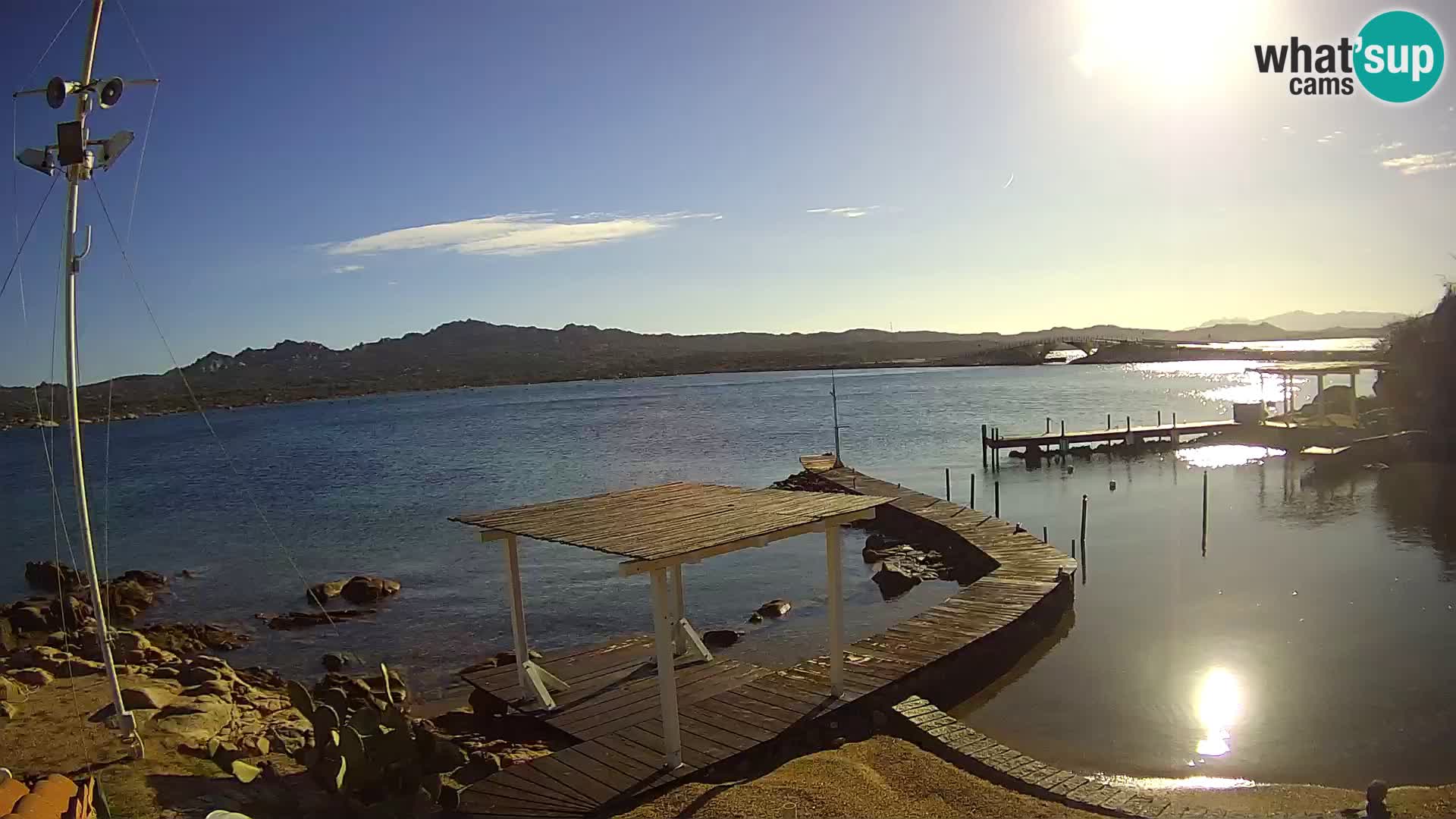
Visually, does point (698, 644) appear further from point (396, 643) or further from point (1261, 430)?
point (1261, 430)

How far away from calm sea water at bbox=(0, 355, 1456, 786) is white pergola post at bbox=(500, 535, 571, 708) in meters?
5.31

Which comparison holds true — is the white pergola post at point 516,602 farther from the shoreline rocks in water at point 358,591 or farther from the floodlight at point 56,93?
the shoreline rocks in water at point 358,591

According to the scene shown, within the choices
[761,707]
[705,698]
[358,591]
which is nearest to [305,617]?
[358,591]

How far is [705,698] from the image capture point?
11266 millimetres

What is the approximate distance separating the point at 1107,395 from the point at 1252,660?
9818 cm

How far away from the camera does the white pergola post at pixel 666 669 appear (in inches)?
343

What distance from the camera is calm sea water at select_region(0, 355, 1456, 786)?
41.2 feet

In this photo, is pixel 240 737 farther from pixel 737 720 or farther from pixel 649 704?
pixel 737 720

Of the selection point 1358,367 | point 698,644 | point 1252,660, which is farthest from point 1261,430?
point 698,644

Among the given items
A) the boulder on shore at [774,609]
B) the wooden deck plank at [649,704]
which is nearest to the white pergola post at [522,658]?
the wooden deck plank at [649,704]

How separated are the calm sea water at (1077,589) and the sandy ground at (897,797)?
1.31m

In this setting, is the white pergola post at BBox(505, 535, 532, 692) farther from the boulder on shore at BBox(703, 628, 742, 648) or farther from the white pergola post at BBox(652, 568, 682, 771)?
the boulder on shore at BBox(703, 628, 742, 648)

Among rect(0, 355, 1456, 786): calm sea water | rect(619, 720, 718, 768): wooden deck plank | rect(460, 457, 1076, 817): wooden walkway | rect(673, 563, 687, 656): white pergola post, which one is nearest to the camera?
rect(460, 457, 1076, 817): wooden walkway

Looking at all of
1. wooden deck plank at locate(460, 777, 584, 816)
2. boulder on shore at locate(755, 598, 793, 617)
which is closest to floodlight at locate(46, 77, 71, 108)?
wooden deck plank at locate(460, 777, 584, 816)
